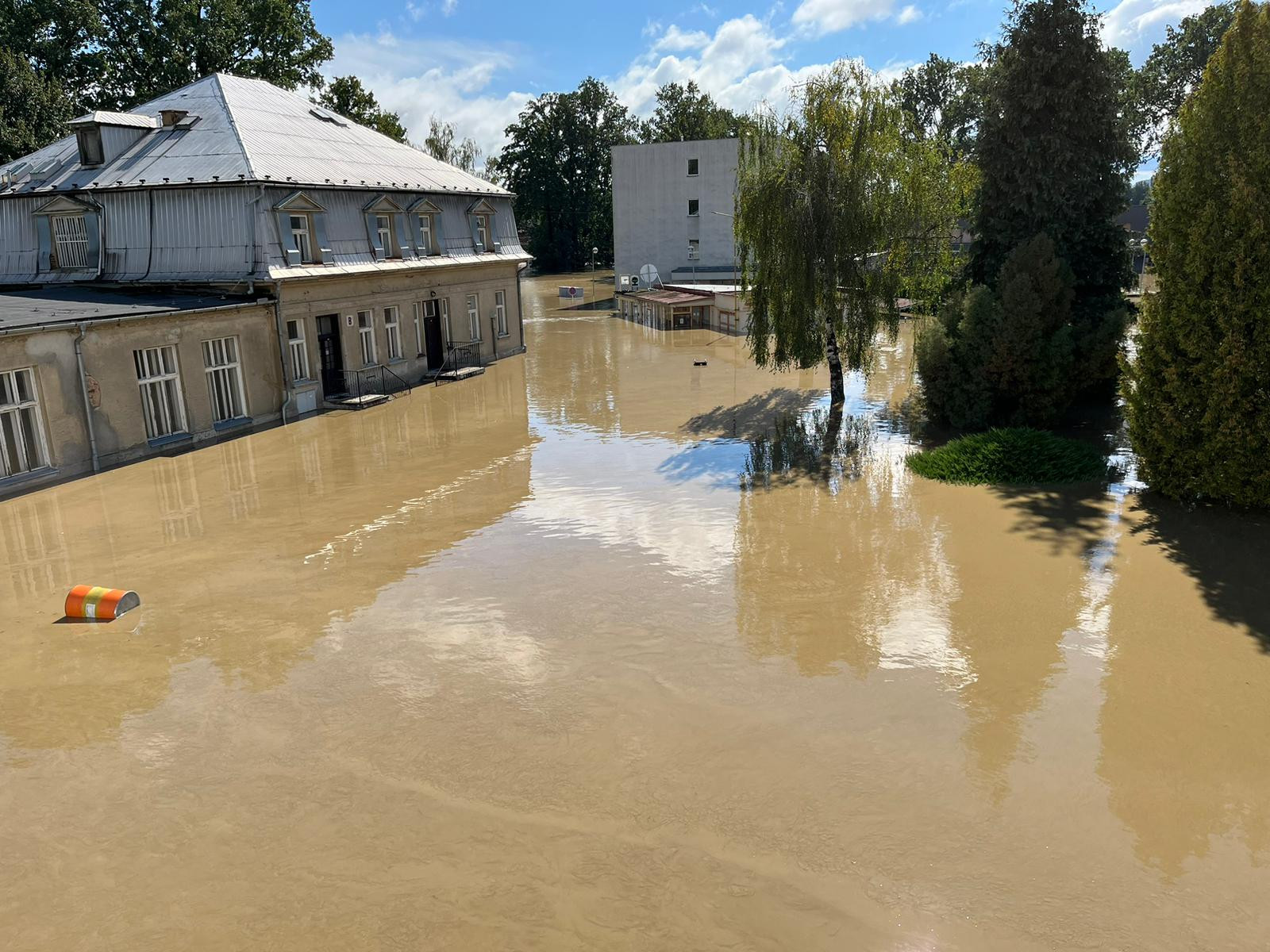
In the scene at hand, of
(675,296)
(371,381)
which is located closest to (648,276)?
(675,296)

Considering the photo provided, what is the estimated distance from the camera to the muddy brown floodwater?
717cm

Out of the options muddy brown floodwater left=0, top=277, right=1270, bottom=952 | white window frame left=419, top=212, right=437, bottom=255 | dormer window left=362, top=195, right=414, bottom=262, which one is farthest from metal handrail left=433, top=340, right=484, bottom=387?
muddy brown floodwater left=0, top=277, right=1270, bottom=952

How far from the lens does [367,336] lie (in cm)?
2889

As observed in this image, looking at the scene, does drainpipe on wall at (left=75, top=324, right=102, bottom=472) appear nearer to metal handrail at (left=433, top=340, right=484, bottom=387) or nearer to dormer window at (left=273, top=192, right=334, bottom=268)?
dormer window at (left=273, top=192, right=334, bottom=268)

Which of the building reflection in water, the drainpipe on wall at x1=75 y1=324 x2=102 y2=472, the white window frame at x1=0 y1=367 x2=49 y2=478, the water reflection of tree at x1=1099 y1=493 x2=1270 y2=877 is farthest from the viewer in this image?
the drainpipe on wall at x1=75 y1=324 x2=102 y2=472

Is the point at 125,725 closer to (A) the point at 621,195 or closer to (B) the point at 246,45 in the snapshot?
(B) the point at 246,45

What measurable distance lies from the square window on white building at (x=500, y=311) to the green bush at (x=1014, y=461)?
2131cm

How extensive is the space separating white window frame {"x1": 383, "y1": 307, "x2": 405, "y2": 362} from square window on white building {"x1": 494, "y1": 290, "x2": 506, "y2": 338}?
650 centimetres

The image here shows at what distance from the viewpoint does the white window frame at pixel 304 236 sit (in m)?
25.7

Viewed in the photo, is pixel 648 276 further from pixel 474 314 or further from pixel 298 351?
pixel 298 351

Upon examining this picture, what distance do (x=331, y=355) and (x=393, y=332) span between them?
3.04m

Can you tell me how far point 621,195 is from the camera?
188ft

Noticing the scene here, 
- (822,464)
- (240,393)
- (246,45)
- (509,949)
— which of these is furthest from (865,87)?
(246,45)

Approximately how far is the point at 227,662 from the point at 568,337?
33.3 meters
